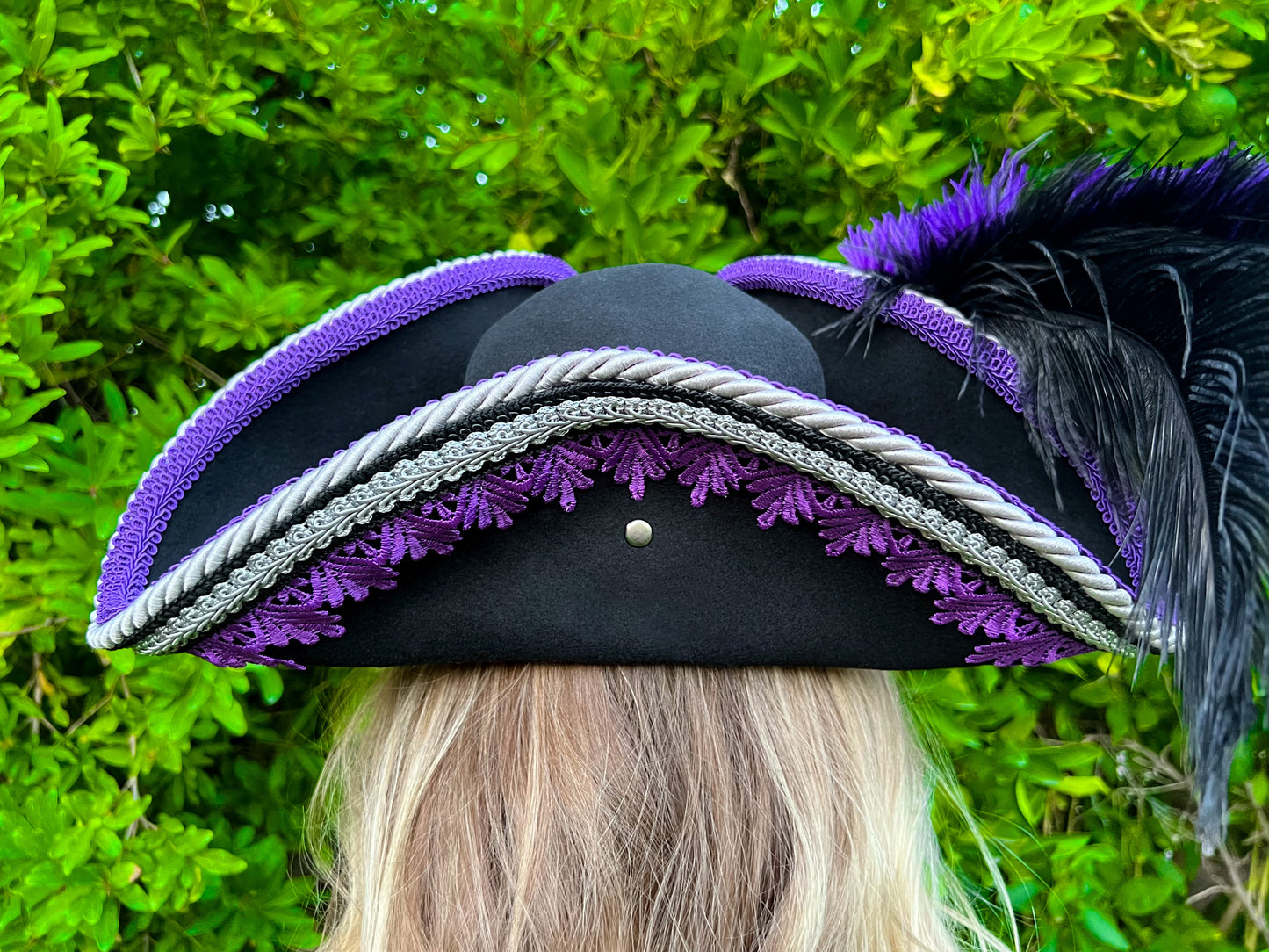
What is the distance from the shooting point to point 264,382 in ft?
3.38

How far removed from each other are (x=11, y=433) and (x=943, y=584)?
1175mm

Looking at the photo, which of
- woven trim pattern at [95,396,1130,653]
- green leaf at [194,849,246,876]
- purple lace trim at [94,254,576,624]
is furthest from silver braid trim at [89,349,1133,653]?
green leaf at [194,849,246,876]

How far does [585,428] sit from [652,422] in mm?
54

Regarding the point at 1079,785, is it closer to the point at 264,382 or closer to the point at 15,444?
the point at 264,382

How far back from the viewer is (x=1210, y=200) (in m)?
0.81

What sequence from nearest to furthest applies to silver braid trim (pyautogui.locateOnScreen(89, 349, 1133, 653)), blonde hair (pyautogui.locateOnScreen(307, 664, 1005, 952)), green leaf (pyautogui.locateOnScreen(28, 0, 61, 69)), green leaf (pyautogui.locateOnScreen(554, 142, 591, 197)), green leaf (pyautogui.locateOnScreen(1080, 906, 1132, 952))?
silver braid trim (pyautogui.locateOnScreen(89, 349, 1133, 653))
blonde hair (pyautogui.locateOnScreen(307, 664, 1005, 952))
green leaf (pyautogui.locateOnScreen(28, 0, 61, 69))
green leaf (pyautogui.locateOnScreen(554, 142, 591, 197))
green leaf (pyautogui.locateOnScreen(1080, 906, 1132, 952))

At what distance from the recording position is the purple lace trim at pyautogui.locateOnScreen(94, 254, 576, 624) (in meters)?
0.91

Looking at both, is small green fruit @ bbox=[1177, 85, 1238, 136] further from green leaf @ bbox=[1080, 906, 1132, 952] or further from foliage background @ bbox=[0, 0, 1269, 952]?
green leaf @ bbox=[1080, 906, 1132, 952]

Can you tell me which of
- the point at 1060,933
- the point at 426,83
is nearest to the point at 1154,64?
the point at 426,83

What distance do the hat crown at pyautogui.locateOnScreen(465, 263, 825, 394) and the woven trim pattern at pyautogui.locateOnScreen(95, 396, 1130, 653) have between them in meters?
0.08

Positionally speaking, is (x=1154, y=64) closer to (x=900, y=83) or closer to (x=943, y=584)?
(x=900, y=83)

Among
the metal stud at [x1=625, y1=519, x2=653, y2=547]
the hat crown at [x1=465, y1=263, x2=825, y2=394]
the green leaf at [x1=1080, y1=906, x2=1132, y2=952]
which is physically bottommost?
the green leaf at [x1=1080, y1=906, x2=1132, y2=952]

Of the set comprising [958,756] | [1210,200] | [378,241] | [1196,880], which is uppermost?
[1210,200]

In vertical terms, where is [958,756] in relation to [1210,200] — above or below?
below
